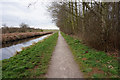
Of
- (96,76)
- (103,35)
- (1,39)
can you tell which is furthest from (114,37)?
(1,39)

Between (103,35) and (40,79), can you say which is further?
(103,35)

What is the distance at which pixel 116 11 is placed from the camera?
7133mm

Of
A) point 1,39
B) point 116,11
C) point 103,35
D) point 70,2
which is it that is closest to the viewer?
point 103,35

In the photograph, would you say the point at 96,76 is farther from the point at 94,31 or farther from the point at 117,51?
the point at 94,31

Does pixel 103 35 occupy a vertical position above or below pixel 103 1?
below

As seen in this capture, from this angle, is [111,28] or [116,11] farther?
[116,11]

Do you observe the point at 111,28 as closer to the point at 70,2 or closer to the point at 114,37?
the point at 114,37

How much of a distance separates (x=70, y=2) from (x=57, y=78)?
10847 millimetres

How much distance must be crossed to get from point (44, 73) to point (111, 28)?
559 centimetres

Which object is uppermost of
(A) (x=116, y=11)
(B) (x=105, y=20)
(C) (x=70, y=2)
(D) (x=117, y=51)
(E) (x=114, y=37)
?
(C) (x=70, y=2)

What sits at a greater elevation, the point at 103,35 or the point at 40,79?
the point at 103,35

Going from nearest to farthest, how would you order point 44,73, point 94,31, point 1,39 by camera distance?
point 44,73 → point 94,31 → point 1,39

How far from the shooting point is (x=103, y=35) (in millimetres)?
6039

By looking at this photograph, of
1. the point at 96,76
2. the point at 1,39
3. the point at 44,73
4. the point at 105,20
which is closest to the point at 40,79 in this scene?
the point at 44,73
